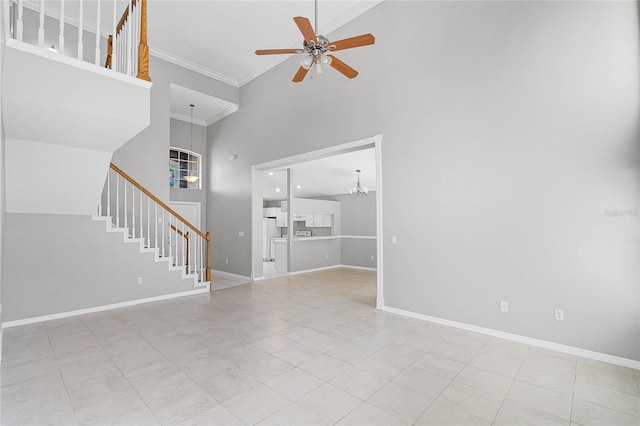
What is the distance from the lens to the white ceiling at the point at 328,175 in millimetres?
8219

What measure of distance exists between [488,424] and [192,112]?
8633 mm

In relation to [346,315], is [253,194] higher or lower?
higher

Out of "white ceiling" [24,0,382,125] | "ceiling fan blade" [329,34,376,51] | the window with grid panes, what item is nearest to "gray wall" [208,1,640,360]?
"white ceiling" [24,0,382,125]

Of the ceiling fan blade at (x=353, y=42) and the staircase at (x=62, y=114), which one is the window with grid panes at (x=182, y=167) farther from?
the ceiling fan blade at (x=353, y=42)

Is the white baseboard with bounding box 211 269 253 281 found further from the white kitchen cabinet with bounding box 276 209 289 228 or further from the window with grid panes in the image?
the white kitchen cabinet with bounding box 276 209 289 228

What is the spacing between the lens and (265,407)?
225 cm

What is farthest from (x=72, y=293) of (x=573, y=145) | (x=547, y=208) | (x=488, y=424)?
(x=573, y=145)

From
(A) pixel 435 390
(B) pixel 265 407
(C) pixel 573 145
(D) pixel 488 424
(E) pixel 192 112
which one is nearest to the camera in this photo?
(D) pixel 488 424

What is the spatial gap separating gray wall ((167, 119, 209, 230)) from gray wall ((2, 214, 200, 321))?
10.9 ft

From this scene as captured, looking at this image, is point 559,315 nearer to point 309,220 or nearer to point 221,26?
point 221,26

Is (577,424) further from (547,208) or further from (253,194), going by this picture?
(253,194)

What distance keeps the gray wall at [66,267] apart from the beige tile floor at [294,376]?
1.40 ft

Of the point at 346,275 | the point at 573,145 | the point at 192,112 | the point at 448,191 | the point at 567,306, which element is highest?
the point at 192,112

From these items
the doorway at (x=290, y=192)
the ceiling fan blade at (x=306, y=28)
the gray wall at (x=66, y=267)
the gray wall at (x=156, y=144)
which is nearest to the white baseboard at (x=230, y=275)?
the doorway at (x=290, y=192)
